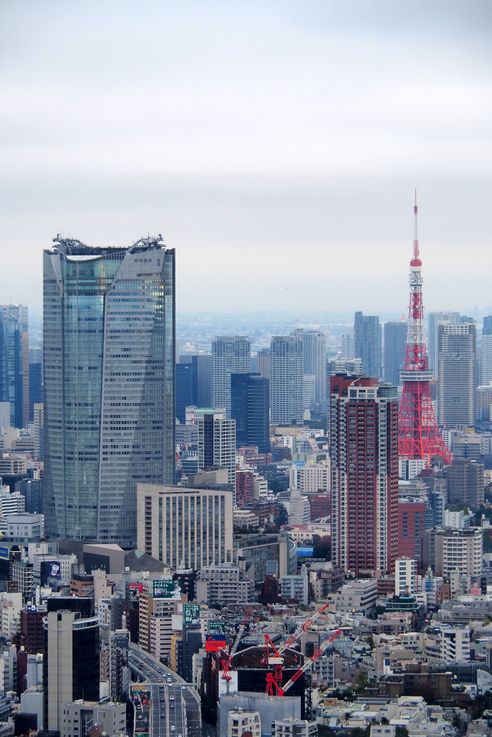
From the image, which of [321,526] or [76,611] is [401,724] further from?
[321,526]

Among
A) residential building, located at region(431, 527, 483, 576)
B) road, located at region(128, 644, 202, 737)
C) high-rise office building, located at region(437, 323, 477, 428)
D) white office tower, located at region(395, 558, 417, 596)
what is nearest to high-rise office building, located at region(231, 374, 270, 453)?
high-rise office building, located at region(437, 323, 477, 428)

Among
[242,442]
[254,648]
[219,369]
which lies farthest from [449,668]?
[219,369]

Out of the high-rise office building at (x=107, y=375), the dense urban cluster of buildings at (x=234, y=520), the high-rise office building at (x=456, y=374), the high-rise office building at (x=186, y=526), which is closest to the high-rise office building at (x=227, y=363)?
the dense urban cluster of buildings at (x=234, y=520)

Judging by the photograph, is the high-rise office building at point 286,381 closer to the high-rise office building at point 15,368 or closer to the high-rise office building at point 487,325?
the high-rise office building at point 487,325

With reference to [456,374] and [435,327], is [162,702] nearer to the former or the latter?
[435,327]

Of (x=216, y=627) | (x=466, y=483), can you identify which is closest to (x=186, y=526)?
(x=216, y=627)

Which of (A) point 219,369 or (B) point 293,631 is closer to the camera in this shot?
(B) point 293,631
